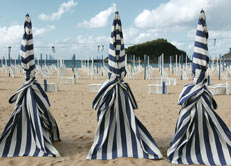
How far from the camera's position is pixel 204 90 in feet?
9.93

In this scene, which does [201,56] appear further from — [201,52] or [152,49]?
[152,49]

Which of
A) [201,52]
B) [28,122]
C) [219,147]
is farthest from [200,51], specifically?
[28,122]

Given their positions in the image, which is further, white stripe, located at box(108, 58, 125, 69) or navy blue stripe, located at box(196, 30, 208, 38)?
white stripe, located at box(108, 58, 125, 69)

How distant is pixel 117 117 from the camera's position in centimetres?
323

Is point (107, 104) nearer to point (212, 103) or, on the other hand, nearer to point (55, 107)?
point (212, 103)

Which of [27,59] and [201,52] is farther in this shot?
[27,59]

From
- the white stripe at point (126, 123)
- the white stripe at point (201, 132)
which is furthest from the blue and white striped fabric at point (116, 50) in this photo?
the white stripe at point (201, 132)

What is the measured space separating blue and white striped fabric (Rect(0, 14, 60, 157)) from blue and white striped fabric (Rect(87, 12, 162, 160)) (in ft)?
2.28

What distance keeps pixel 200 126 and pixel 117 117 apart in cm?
107

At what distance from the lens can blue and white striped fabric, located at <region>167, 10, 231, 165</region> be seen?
3.00 metres

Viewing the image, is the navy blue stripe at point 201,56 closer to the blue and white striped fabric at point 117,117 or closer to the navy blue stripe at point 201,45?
the navy blue stripe at point 201,45

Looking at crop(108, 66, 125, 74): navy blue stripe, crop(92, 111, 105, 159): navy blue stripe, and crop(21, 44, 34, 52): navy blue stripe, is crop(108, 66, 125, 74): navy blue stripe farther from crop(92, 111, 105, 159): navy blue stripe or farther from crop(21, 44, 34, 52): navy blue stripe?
crop(21, 44, 34, 52): navy blue stripe

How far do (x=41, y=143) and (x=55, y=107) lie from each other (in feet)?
12.7

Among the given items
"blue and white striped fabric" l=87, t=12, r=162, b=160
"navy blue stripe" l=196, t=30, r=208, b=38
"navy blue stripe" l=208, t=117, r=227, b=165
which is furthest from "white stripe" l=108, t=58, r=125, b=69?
"navy blue stripe" l=208, t=117, r=227, b=165
